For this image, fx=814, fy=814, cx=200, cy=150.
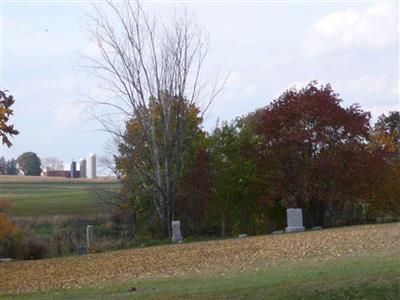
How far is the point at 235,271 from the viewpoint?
18797 mm

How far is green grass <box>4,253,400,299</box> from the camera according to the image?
12172 millimetres

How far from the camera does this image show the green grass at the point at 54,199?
2099 inches

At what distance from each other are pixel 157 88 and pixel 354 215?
423 inches

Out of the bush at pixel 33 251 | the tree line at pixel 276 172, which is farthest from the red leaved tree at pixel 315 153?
the bush at pixel 33 251

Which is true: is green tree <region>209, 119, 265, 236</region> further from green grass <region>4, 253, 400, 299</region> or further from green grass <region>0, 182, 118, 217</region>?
green grass <region>4, 253, 400, 299</region>

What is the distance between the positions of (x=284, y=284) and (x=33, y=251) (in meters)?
19.3

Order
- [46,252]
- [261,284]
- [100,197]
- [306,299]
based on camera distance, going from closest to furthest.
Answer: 1. [306,299]
2. [261,284]
3. [46,252]
4. [100,197]

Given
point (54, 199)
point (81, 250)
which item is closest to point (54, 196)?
point (54, 199)

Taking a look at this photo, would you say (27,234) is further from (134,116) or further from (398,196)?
(398,196)

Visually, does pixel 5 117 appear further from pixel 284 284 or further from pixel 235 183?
pixel 235 183

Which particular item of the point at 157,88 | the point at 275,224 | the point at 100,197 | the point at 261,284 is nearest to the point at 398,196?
the point at 275,224

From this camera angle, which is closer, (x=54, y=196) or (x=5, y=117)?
(x=5, y=117)

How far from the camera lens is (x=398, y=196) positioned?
125 ft

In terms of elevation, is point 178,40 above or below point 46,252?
above
